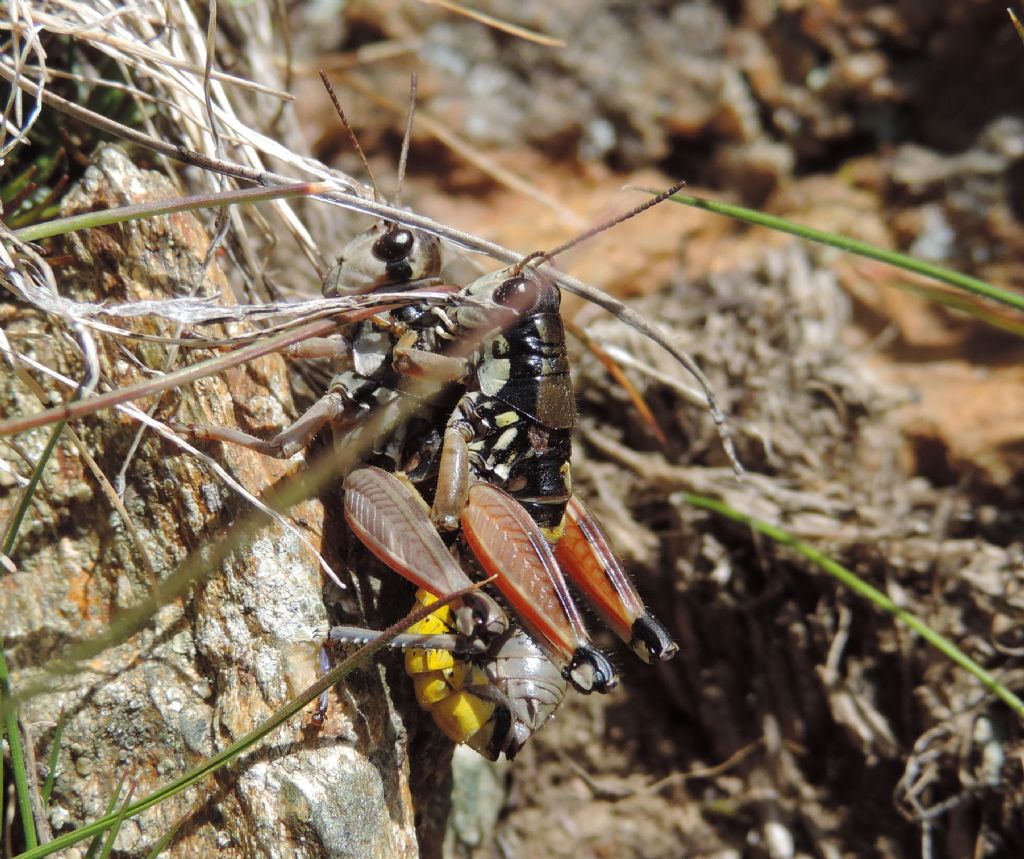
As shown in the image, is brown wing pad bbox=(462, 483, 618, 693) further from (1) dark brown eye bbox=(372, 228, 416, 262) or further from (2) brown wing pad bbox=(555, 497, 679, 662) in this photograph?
(1) dark brown eye bbox=(372, 228, 416, 262)

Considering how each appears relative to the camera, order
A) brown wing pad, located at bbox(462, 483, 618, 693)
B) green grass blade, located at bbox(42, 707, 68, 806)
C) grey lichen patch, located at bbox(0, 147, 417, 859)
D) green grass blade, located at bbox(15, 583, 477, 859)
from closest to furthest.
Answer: green grass blade, located at bbox(15, 583, 477, 859), green grass blade, located at bbox(42, 707, 68, 806), grey lichen patch, located at bbox(0, 147, 417, 859), brown wing pad, located at bbox(462, 483, 618, 693)

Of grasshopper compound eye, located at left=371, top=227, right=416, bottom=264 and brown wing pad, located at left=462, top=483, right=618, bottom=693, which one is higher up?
grasshopper compound eye, located at left=371, top=227, right=416, bottom=264

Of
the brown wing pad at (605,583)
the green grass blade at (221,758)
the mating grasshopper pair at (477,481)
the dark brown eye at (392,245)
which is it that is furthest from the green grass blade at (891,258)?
the green grass blade at (221,758)

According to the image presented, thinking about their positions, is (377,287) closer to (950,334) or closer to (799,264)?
(799,264)

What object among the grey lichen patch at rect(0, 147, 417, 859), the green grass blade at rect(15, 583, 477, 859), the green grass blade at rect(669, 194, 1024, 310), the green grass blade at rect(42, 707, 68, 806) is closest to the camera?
the green grass blade at rect(15, 583, 477, 859)

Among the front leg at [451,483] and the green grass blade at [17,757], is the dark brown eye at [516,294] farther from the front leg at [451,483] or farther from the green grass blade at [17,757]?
the green grass blade at [17,757]

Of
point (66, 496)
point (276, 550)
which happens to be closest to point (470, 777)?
point (276, 550)

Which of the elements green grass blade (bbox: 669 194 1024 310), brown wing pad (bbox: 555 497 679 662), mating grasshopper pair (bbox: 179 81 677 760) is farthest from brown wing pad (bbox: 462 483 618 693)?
green grass blade (bbox: 669 194 1024 310)

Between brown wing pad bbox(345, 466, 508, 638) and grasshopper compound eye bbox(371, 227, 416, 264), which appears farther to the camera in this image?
grasshopper compound eye bbox(371, 227, 416, 264)
